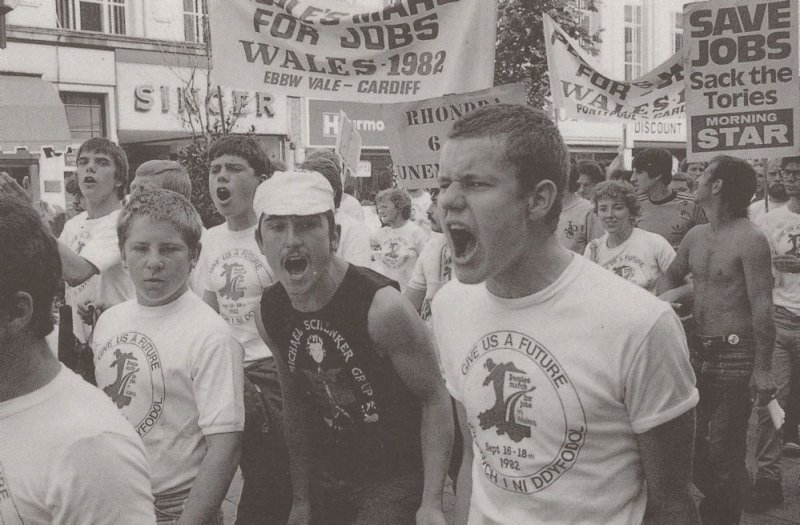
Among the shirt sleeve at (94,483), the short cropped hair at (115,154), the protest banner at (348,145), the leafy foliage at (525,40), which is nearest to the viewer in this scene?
the shirt sleeve at (94,483)

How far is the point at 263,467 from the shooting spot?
11.5ft

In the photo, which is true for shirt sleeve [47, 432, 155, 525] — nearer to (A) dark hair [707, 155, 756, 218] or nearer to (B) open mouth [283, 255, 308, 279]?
(B) open mouth [283, 255, 308, 279]

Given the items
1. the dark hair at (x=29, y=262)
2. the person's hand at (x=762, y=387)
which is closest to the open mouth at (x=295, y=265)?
the dark hair at (x=29, y=262)

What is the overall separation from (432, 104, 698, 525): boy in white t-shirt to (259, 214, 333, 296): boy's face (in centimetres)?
80

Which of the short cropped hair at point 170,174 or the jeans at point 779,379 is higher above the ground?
the short cropped hair at point 170,174

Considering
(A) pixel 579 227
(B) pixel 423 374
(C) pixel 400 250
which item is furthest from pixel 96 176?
(C) pixel 400 250

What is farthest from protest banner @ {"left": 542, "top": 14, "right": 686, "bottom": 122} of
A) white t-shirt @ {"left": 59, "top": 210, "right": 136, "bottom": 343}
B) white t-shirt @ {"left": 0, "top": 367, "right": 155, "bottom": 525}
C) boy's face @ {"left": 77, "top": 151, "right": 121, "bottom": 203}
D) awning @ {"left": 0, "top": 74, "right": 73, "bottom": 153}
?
awning @ {"left": 0, "top": 74, "right": 73, "bottom": 153}

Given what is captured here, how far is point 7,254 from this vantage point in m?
1.68

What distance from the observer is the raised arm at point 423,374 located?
2.91 metres

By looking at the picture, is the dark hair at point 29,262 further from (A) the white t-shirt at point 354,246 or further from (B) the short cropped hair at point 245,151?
(A) the white t-shirt at point 354,246

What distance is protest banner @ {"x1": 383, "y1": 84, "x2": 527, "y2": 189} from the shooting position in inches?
251

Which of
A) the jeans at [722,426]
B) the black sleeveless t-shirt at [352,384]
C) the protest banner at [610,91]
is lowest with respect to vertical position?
the jeans at [722,426]

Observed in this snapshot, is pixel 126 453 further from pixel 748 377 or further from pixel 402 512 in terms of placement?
pixel 748 377

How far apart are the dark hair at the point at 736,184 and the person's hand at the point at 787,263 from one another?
4.56 ft
